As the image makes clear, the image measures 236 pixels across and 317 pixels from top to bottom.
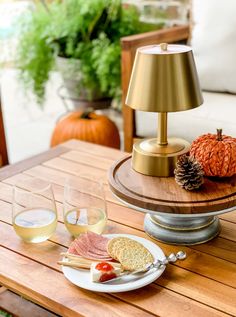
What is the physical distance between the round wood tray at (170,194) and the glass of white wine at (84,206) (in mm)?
47

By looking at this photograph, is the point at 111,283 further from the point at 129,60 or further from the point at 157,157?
the point at 129,60

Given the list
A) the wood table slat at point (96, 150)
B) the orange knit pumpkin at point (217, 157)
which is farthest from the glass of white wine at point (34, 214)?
the wood table slat at point (96, 150)

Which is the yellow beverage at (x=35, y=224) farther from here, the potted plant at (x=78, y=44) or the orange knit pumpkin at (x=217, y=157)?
the potted plant at (x=78, y=44)

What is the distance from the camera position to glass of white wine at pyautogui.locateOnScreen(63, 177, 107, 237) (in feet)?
3.95

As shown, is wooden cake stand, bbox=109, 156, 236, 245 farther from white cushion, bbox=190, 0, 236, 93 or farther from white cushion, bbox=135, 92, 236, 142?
white cushion, bbox=190, 0, 236, 93

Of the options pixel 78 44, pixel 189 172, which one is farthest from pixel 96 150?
pixel 78 44

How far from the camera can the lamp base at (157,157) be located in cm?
122

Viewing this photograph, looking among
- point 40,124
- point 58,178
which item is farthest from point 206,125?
point 40,124

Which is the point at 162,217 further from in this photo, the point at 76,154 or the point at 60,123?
the point at 60,123

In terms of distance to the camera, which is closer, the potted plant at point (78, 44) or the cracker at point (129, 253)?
the cracker at point (129, 253)

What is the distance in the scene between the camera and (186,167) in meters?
1.15

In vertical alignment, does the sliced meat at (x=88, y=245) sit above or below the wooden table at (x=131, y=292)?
above

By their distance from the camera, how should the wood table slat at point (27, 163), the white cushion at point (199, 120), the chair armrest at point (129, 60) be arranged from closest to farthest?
the wood table slat at point (27, 163) → the white cushion at point (199, 120) → the chair armrest at point (129, 60)

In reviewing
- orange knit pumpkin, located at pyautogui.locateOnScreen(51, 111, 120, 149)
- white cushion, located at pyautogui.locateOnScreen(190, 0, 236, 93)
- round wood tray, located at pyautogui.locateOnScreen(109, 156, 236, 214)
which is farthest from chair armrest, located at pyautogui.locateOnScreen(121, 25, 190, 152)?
round wood tray, located at pyautogui.locateOnScreen(109, 156, 236, 214)
